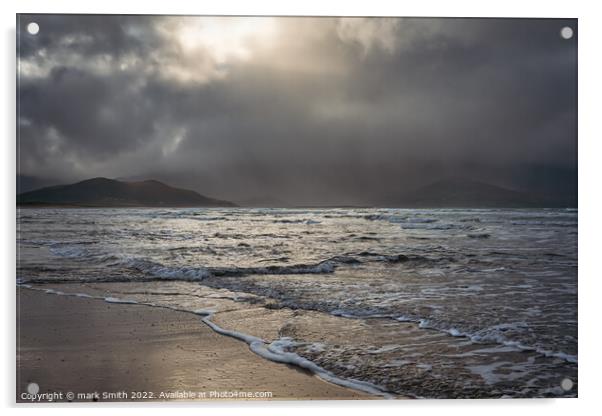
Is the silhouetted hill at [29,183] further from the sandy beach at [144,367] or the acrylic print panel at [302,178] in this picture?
the sandy beach at [144,367]

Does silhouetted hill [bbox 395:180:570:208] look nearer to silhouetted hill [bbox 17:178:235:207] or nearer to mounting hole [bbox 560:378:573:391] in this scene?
mounting hole [bbox 560:378:573:391]

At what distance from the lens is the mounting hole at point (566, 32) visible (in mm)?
3316

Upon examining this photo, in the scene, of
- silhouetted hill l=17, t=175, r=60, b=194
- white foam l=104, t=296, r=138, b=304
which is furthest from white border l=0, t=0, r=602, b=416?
white foam l=104, t=296, r=138, b=304

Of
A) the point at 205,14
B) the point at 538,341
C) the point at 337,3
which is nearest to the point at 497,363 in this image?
the point at 538,341

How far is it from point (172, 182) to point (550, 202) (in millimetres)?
2828

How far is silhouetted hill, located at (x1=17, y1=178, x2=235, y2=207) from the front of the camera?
3578mm

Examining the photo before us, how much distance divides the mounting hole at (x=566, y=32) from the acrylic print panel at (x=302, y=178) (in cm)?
1

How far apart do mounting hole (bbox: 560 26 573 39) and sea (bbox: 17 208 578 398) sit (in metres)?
→ 1.23

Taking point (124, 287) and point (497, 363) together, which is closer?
point (497, 363)

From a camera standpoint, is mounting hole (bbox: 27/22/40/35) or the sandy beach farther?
mounting hole (bbox: 27/22/40/35)

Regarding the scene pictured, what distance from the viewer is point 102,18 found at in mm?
3236

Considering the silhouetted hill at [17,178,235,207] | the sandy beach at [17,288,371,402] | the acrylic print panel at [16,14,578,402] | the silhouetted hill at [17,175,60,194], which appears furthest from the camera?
the silhouetted hill at [17,178,235,207]

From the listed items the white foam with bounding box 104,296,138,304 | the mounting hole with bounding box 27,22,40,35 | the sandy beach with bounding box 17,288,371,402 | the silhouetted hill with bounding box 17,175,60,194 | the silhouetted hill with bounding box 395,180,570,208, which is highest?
the mounting hole with bounding box 27,22,40,35

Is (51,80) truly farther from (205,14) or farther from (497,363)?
(497,363)
